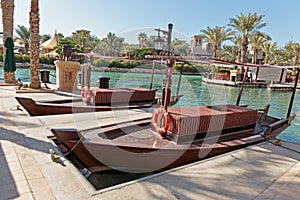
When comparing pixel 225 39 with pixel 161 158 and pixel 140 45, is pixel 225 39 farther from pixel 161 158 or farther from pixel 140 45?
pixel 140 45

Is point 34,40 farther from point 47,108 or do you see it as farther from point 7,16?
point 47,108

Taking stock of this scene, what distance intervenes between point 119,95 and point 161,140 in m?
4.15

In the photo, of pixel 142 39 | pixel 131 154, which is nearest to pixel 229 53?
pixel 142 39

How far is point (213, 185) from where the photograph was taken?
3.60 metres

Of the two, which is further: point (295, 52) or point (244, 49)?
point (295, 52)

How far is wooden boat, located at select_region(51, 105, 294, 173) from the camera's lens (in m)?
→ 4.43

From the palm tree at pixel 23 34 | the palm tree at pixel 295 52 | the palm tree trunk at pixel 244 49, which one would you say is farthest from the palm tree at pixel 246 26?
the palm tree at pixel 23 34

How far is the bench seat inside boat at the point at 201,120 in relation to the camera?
495cm

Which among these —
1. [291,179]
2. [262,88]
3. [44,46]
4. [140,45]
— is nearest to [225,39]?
[262,88]

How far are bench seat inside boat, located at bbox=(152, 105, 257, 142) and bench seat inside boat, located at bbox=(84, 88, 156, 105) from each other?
129 inches

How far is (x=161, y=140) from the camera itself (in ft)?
16.8

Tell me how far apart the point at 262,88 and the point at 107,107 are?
2752 centimetres

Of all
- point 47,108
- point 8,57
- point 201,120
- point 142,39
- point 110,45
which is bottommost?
point 47,108

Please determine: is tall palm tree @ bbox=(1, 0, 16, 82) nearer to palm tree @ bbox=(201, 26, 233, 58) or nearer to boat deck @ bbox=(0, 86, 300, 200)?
boat deck @ bbox=(0, 86, 300, 200)
